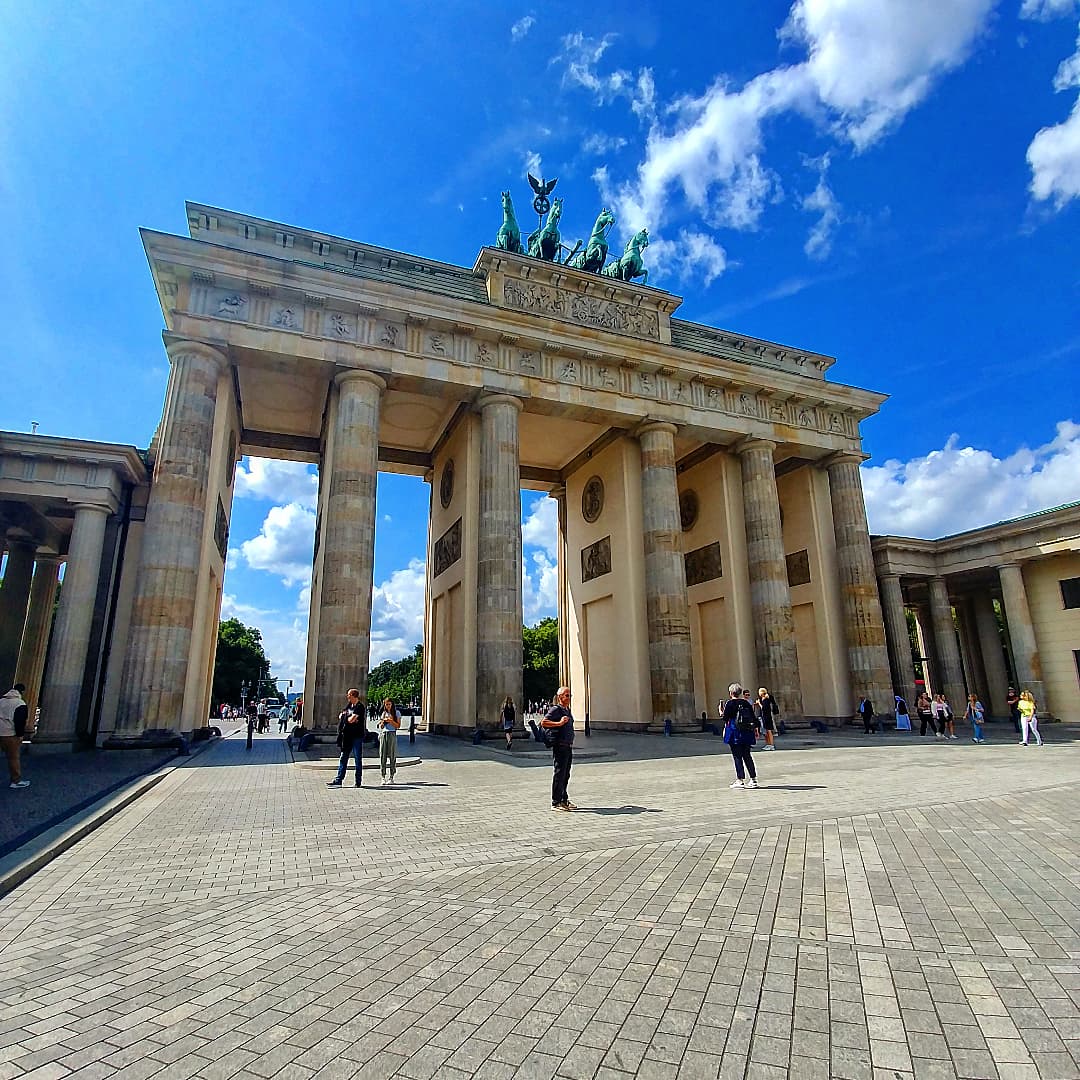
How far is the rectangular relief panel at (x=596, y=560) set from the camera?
29.0 metres

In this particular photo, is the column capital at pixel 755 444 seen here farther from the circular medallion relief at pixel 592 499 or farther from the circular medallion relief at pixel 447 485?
the circular medallion relief at pixel 447 485

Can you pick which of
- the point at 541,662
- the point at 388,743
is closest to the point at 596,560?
the point at 388,743

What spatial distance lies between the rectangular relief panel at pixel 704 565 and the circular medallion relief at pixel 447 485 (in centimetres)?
1236

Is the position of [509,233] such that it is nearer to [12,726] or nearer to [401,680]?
[12,726]

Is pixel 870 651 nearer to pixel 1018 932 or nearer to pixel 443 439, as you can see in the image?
pixel 443 439

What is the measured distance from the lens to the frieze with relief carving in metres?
25.4

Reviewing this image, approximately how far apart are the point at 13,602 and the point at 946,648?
40249 mm

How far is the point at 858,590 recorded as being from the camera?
91.8 ft

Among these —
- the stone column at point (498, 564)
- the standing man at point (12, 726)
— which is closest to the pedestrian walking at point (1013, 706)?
the stone column at point (498, 564)

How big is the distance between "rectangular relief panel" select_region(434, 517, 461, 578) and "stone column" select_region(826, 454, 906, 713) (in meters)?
17.4

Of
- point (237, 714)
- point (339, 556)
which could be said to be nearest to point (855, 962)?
point (339, 556)

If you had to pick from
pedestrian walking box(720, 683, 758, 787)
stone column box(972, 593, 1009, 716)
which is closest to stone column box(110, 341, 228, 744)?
pedestrian walking box(720, 683, 758, 787)

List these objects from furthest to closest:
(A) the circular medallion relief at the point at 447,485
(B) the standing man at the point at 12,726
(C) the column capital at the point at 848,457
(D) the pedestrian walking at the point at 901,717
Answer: (C) the column capital at the point at 848,457
(A) the circular medallion relief at the point at 447,485
(D) the pedestrian walking at the point at 901,717
(B) the standing man at the point at 12,726

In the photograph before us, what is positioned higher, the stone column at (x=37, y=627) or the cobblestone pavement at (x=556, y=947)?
the stone column at (x=37, y=627)
